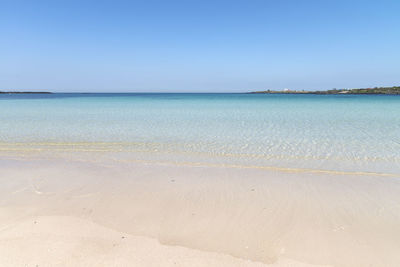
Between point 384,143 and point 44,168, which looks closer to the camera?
point 44,168

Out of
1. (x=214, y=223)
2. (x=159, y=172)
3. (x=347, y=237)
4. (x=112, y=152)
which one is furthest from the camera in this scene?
(x=112, y=152)

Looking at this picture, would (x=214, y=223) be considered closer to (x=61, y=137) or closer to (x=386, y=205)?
(x=386, y=205)

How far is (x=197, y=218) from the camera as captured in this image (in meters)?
3.21

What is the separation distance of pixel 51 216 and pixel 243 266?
3043 mm

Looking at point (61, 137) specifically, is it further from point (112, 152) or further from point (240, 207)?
point (240, 207)

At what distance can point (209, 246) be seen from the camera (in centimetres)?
260

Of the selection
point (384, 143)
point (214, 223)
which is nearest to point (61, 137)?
point (214, 223)

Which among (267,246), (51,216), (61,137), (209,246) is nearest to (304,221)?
(267,246)

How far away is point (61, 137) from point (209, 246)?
29.5ft

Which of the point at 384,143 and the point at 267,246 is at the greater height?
the point at 384,143

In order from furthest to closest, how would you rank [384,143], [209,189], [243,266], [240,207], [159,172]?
[384,143], [159,172], [209,189], [240,207], [243,266]

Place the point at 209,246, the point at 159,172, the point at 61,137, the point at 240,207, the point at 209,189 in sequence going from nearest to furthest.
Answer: the point at 209,246, the point at 240,207, the point at 209,189, the point at 159,172, the point at 61,137

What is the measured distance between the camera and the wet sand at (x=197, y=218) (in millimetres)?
2455

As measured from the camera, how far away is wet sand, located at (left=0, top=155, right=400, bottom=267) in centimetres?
246
